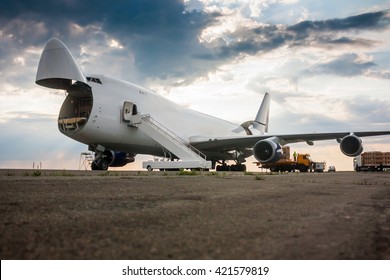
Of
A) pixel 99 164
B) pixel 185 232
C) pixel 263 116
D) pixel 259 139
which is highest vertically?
pixel 263 116

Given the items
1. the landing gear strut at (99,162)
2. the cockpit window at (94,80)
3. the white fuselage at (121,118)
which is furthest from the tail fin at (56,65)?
the landing gear strut at (99,162)

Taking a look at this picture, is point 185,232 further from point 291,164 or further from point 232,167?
point 291,164

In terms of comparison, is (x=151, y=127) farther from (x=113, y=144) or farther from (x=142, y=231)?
(x=142, y=231)

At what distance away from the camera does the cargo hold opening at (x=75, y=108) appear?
15586 mm

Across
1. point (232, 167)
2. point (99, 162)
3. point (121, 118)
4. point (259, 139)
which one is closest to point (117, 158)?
point (99, 162)

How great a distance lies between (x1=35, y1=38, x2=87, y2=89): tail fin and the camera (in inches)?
560

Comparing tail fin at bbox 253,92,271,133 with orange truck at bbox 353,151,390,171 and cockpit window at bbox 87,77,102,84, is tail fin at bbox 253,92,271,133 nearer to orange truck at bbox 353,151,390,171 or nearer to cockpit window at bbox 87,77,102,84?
orange truck at bbox 353,151,390,171

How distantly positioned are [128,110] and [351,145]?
11.4 meters

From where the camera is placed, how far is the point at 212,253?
148 centimetres

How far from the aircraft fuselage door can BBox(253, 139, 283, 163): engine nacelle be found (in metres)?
6.39

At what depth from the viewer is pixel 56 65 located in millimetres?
14242

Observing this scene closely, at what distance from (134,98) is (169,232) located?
16.1 metres

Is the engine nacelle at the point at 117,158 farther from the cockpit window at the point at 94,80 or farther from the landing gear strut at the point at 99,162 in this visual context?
the cockpit window at the point at 94,80

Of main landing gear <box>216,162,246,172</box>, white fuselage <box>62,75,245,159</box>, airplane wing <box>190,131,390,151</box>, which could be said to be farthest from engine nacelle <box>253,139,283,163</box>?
main landing gear <box>216,162,246,172</box>
